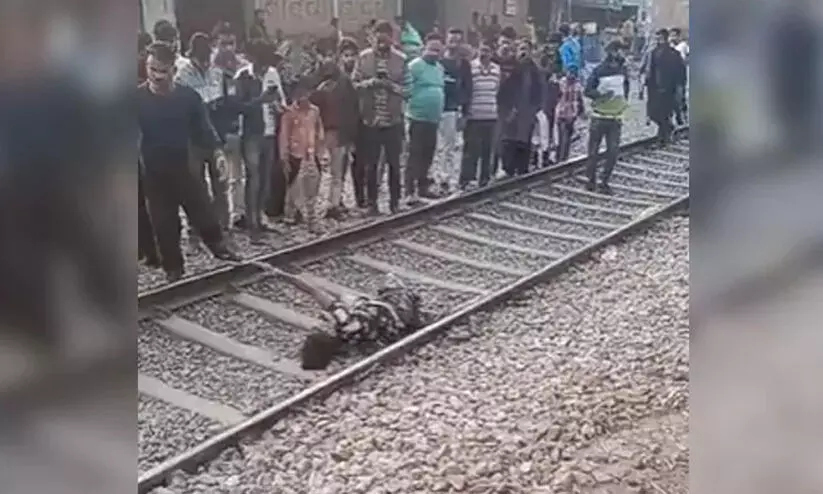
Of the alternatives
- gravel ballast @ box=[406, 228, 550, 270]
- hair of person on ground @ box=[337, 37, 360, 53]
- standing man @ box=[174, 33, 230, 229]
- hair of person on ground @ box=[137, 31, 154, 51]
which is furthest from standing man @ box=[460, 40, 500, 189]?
hair of person on ground @ box=[137, 31, 154, 51]

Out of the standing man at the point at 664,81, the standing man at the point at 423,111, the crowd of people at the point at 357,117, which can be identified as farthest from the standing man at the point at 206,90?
the standing man at the point at 664,81

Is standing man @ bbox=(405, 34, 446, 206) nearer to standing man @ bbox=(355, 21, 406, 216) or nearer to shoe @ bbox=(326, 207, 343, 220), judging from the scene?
standing man @ bbox=(355, 21, 406, 216)

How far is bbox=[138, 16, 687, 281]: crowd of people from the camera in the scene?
1528 millimetres

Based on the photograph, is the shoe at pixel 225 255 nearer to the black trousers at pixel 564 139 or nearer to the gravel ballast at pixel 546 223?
the gravel ballast at pixel 546 223

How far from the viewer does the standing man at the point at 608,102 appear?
5.52ft

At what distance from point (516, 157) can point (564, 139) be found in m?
0.09

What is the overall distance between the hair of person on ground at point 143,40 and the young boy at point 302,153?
0.77 feet

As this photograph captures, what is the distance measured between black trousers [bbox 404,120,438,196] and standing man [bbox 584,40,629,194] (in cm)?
28

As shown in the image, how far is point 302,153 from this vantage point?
1612 mm
